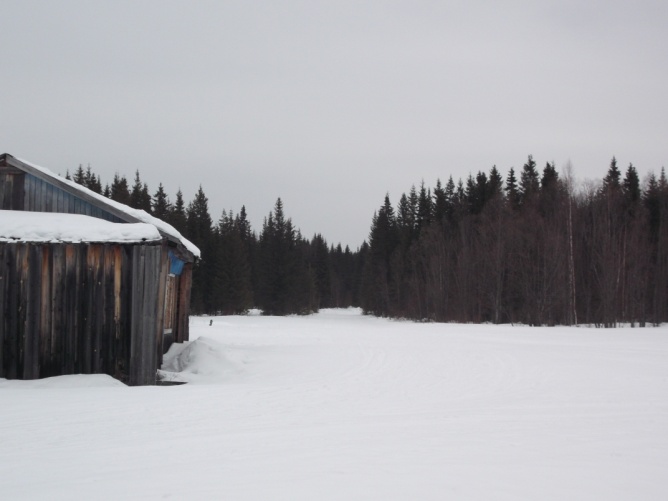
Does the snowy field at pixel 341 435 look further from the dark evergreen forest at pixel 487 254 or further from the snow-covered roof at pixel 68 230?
the dark evergreen forest at pixel 487 254

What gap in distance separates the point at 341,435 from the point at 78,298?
6807 mm

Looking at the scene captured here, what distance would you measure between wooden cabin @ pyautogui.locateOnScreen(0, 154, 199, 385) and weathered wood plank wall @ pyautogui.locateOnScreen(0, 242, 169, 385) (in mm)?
18

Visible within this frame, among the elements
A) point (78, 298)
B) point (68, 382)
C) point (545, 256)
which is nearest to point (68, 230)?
point (78, 298)

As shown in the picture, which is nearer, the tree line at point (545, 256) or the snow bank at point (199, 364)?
the snow bank at point (199, 364)

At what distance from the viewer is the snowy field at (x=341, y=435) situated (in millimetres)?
5152

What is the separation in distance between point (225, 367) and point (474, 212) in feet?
158

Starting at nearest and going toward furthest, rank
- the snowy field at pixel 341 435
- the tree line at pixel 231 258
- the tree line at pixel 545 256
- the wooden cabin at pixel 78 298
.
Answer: the snowy field at pixel 341 435
the wooden cabin at pixel 78 298
the tree line at pixel 545 256
the tree line at pixel 231 258

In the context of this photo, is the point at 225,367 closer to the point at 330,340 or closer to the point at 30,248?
the point at 30,248

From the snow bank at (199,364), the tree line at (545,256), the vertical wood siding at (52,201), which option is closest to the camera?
the vertical wood siding at (52,201)

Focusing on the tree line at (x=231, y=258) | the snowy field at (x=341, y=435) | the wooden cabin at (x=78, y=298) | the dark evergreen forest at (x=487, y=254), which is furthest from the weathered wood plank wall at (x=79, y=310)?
the tree line at (x=231, y=258)

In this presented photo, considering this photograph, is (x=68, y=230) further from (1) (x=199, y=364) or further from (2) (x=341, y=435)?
(2) (x=341, y=435)

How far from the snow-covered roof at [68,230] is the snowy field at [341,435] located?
2764 mm

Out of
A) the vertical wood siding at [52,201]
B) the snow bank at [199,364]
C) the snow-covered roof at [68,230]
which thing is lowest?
the snow bank at [199,364]

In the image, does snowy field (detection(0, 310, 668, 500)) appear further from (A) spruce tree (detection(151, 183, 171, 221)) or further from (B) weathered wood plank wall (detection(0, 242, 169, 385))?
(A) spruce tree (detection(151, 183, 171, 221))
